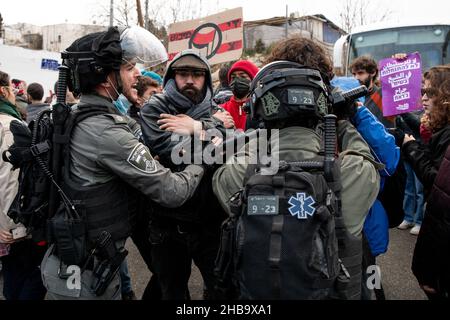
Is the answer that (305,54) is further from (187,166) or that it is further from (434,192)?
(434,192)

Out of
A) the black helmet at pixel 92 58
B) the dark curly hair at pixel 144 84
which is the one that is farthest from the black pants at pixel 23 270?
the dark curly hair at pixel 144 84

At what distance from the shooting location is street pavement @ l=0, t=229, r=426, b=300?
11.0ft

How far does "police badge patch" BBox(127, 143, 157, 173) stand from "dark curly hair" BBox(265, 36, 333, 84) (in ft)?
2.49

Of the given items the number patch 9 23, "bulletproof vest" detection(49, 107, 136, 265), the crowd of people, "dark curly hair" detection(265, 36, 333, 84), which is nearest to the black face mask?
the crowd of people

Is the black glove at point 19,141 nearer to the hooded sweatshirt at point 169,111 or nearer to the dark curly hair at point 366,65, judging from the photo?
the hooded sweatshirt at point 169,111

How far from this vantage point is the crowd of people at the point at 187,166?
1611 mm

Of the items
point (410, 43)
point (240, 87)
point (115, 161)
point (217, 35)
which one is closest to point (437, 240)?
point (115, 161)

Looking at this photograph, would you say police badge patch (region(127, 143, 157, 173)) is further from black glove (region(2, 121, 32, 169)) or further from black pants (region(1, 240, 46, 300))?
black pants (region(1, 240, 46, 300))

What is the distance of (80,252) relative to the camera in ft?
5.82

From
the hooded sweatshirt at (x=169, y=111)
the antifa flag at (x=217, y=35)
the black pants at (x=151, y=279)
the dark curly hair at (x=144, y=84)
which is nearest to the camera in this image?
the hooded sweatshirt at (x=169, y=111)

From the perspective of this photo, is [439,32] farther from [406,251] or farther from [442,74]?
[442,74]

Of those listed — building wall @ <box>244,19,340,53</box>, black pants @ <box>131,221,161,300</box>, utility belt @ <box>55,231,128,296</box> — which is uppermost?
building wall @ <box>244,19,340,53</box>

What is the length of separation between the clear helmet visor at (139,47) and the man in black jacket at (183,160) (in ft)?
0.46
